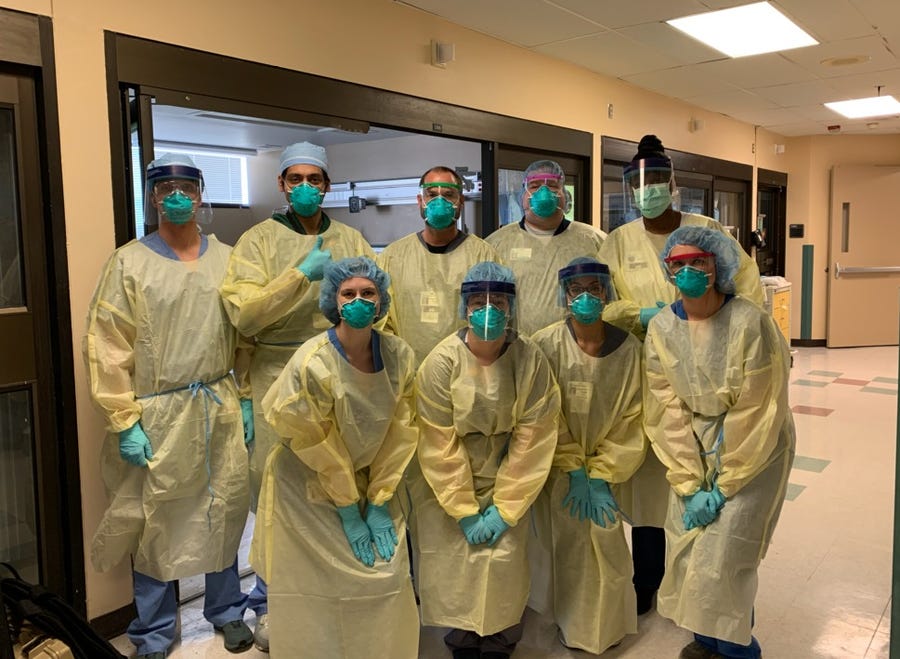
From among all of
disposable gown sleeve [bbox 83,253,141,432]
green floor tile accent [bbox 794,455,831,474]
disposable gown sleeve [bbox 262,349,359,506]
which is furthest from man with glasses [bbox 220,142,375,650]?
green floor tile accent [bbox 794,455,831,474]

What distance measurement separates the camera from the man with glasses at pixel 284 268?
2.37 meters

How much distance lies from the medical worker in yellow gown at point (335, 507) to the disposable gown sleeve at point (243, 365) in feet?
1.59

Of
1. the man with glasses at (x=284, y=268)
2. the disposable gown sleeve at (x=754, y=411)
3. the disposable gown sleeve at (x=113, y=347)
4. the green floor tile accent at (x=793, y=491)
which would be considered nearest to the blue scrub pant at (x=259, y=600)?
the man with glasses at (x=284, y=268)

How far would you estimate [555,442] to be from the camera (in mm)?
2230

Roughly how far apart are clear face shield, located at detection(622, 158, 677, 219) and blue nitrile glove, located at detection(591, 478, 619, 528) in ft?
3.37

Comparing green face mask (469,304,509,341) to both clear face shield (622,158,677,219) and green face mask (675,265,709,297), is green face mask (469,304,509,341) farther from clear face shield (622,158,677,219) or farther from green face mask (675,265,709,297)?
clear face shield (622,158,677,219)

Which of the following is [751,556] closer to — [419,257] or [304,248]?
[419,257]

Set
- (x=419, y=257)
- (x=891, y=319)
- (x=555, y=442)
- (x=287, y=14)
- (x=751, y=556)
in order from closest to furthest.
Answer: (x=751, y=556)
(x=555, y=442)
(x=419, y=257)
(x=287, y=14)
(x=891, y=319)

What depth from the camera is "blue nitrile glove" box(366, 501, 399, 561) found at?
81.2 inches

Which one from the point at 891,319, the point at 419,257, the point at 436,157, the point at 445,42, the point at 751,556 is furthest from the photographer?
the point at 891,319

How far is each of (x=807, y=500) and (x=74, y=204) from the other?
11.8ft

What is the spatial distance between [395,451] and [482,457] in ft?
0.92

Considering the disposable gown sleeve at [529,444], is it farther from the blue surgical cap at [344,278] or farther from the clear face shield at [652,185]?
the clear face shield at [652,185]

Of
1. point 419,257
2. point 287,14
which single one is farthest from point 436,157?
point 419,257
